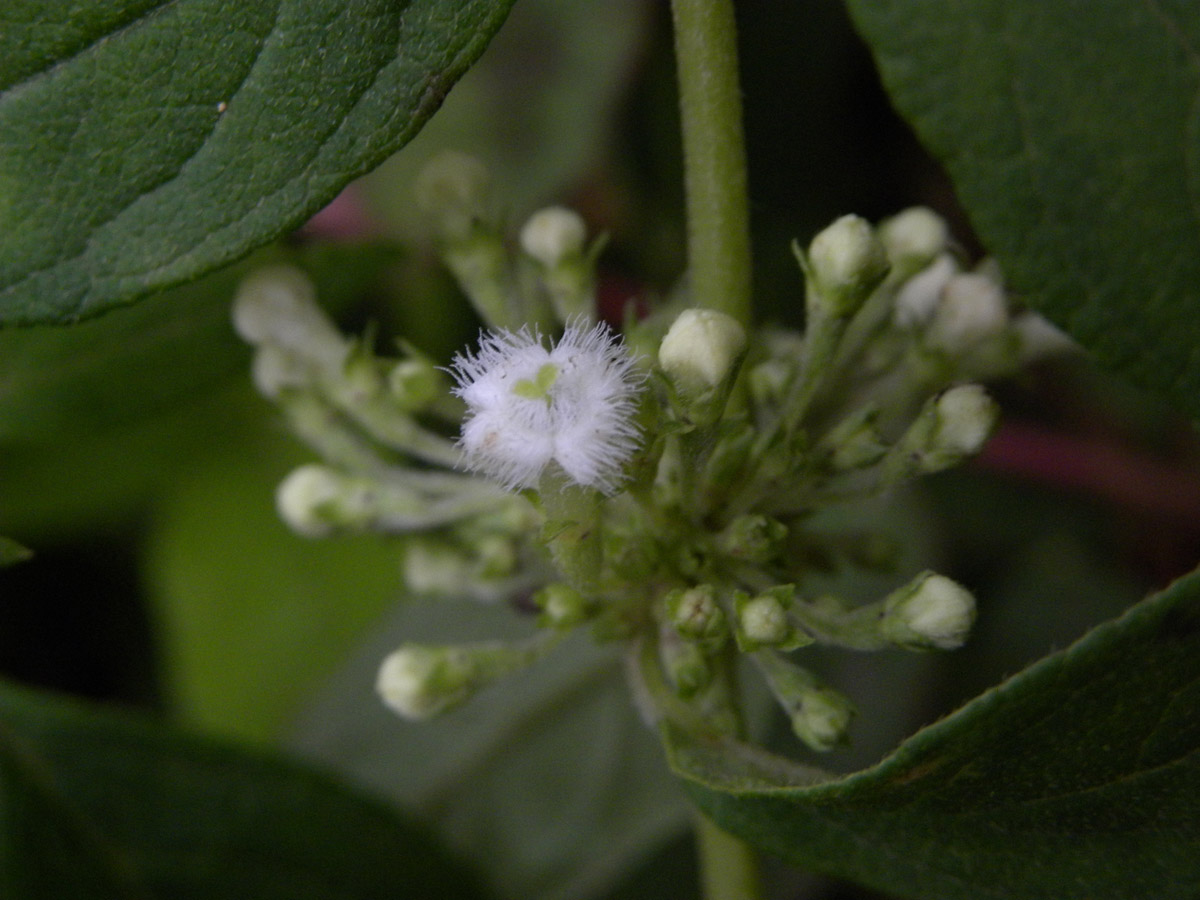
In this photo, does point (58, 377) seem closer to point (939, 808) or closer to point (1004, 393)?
point (939, 808)

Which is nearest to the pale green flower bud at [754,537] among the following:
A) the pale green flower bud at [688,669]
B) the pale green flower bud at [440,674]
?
the pale green flower bud at [688,669]

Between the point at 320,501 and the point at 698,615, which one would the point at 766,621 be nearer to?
the point at 698,615

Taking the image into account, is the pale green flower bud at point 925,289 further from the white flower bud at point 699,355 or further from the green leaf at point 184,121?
the green leaf at point 184,121

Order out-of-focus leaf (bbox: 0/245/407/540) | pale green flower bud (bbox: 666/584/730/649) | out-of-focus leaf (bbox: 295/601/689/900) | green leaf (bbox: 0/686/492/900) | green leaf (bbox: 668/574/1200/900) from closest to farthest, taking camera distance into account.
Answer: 1. green leaf (bbox: 668/574/1200/900)
2. pale green flower bud (bbox: 666/584/730/649)
3. out-of-focus leaf (bbox: 0/245/407/540)
4. green leaf (bbox: 0/686/492/900)
5. out-of-focus leaf (bbox: 295/601/689/900)

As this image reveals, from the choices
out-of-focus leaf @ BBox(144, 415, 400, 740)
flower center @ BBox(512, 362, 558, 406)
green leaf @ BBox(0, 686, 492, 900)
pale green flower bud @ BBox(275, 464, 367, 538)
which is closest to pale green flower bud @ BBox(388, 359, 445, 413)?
pale green flower bud @ BBox(275, 464, 367, 538)

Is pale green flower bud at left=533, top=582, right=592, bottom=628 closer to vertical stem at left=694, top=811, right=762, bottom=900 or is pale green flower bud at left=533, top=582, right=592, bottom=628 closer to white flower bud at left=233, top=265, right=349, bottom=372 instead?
vertical stem at left=694, top=811, right=762, bottom=900

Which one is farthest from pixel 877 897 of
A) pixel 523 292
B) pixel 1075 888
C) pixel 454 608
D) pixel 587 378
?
pixel 587 378
